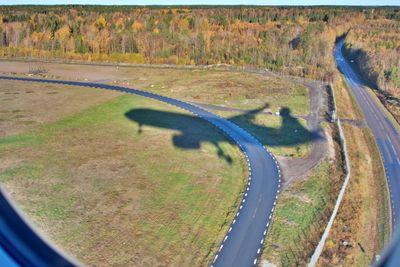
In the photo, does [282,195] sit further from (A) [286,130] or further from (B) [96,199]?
(A) [286,130]

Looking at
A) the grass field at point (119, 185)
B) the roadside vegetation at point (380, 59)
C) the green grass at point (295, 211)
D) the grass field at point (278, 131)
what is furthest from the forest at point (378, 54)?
the green grass at point (295, 211)

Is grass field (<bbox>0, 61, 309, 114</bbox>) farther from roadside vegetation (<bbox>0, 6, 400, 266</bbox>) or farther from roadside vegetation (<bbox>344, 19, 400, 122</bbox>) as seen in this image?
roadside vegetation (<bbox>344, 19, 400, 122</bbox>)

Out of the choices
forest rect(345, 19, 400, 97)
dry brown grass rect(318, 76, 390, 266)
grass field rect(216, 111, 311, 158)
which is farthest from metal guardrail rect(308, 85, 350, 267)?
forest rect(345, 19, 400, 97)

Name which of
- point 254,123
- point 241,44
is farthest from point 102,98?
point 241,44

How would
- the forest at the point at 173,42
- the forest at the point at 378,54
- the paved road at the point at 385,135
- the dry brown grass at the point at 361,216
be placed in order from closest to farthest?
the dry brown grass at the point at 361,216, the paved road at the point at 385,135, the forest at the point at 378,54, the forest at the point at 173,42

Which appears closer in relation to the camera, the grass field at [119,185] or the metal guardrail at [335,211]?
the metal guardrail at [335,211]

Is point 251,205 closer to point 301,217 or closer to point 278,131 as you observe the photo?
point 301,217

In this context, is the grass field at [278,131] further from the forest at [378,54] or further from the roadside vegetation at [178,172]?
the forest at [378,54]
